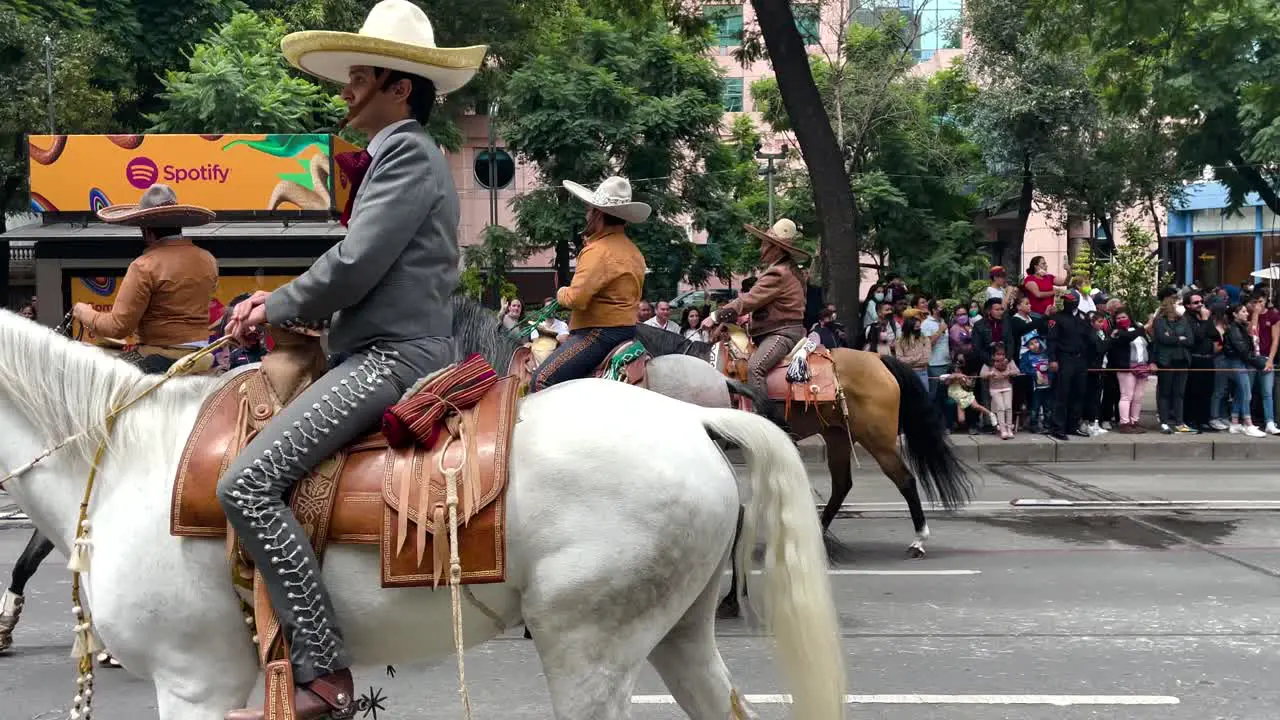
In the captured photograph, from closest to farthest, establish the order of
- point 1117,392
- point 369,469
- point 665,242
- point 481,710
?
point 369,469 → point 481,710 → point 1117,392 → point 665,242

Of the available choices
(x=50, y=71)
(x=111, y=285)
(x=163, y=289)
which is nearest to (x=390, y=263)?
(x=163, y=289)

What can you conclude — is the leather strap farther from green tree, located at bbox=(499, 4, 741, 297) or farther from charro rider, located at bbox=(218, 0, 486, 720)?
green tree, located at bbox=(499, 4, 741, 297)

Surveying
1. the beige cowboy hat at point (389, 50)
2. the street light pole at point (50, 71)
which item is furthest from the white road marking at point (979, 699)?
the street light pole at point (50, 71)

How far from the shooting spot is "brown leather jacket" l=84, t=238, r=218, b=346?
19.9 ft

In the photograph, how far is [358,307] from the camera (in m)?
3.65

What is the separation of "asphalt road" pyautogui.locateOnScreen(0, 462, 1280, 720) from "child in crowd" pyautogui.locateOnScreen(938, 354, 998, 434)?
517 centimetres

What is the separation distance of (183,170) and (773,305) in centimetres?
1086

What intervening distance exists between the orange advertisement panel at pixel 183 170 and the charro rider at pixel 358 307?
14.2m

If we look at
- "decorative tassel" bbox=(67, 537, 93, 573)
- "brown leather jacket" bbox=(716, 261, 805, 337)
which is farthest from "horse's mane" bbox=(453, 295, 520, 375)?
"brown leather jacket" bbox=(716, 261, 805, 337)

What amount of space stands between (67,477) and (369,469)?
37.7 inches

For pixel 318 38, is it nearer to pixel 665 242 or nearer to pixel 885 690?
pixel 885 690

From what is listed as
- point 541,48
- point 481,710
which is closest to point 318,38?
point 481,710

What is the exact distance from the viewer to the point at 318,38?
3.60 m

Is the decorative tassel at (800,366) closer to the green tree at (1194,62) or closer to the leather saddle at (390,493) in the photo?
the leather saddle at (390,493)
